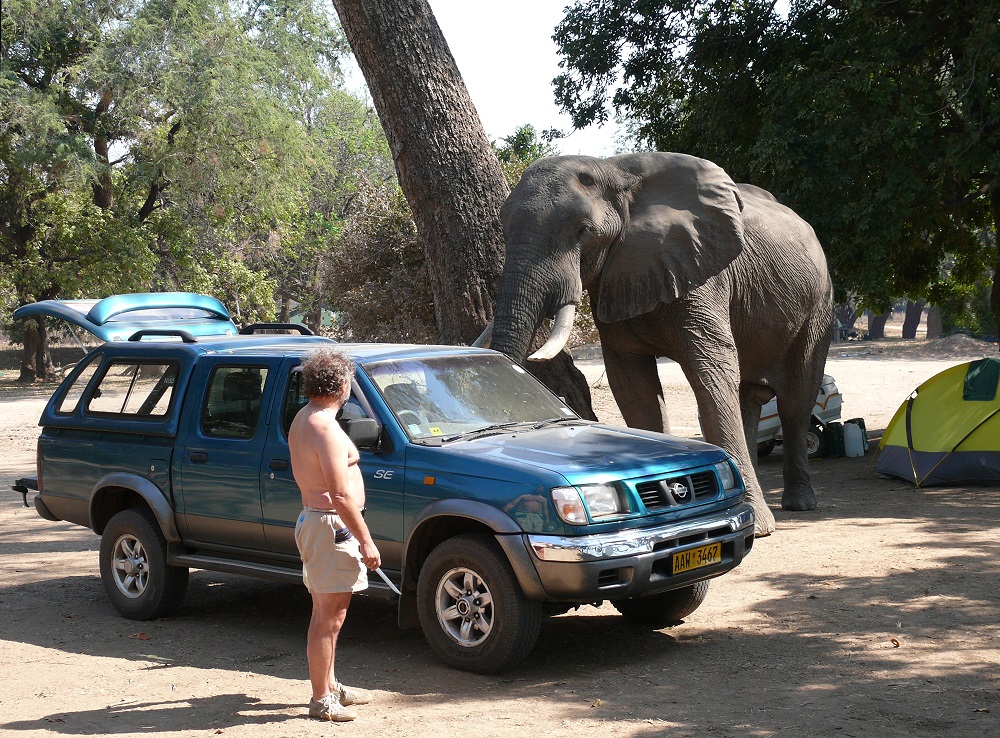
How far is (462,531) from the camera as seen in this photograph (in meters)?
6.50

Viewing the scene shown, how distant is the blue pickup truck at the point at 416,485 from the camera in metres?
6.02

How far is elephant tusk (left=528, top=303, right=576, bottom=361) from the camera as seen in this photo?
8.97 metres

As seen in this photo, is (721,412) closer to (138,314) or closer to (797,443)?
(797,443)

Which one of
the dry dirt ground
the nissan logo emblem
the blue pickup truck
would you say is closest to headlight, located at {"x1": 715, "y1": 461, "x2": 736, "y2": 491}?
the blue pickup truck

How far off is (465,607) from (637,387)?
5231mm

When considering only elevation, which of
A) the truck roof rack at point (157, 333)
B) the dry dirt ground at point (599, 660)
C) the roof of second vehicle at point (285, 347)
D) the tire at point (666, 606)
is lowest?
the dry dirt ground at point (599, 660)

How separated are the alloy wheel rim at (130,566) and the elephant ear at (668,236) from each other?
14.3 ft

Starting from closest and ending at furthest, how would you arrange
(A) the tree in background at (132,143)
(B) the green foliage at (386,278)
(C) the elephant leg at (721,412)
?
(C) the elephant leg at (721,412)
(B) the green foliage at (386,278)
(A) the tree in background at (132,143)

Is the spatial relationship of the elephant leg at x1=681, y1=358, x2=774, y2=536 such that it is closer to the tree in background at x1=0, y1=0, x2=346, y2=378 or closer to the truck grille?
the truck grille

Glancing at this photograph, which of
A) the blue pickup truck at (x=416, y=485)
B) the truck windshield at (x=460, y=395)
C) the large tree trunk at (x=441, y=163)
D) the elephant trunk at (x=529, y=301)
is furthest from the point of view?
the large tree trunk at (x=441, y=163)

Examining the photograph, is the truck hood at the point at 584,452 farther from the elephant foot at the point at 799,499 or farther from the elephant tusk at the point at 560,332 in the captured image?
the elephant foot at the point at 799,499

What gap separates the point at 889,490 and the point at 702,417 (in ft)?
14.1

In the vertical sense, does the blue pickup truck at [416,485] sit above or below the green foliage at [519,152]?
below

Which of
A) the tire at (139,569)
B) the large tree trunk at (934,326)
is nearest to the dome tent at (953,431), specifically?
the tire at (139,569)
